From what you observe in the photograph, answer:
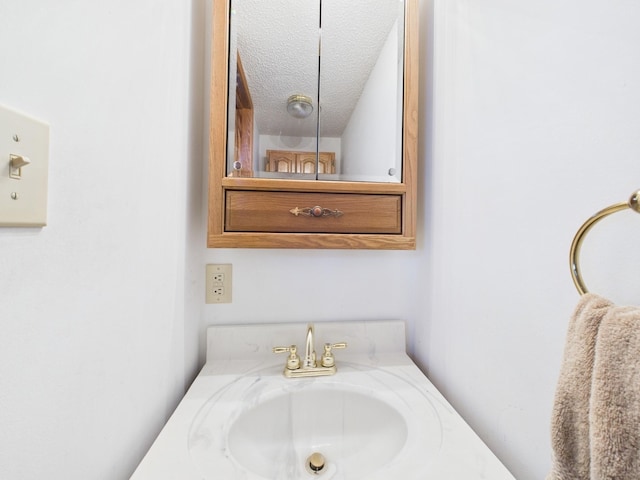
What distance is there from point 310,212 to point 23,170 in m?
0.60

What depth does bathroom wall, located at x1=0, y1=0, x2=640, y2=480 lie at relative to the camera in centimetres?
35

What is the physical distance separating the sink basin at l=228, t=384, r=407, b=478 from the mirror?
63cm

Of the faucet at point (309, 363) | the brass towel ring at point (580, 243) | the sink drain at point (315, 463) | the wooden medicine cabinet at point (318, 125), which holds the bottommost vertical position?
the sink drain at point (315, 463)

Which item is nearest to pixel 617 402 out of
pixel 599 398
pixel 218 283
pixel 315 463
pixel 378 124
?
pixel 599 398

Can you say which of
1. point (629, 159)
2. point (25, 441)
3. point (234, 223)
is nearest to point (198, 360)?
point (234, 223)

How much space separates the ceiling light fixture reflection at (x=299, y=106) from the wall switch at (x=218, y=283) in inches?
21.0

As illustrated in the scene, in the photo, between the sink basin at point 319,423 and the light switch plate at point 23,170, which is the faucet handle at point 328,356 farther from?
the light switch plate at point 23,170

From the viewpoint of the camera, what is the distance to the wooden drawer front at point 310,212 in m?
0.81

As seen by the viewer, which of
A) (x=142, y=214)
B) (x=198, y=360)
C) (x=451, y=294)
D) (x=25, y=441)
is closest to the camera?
(x=25, y=441)

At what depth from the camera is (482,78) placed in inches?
26.0

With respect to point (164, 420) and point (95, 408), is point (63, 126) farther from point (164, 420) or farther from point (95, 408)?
point (164, 420)

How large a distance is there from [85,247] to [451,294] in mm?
810

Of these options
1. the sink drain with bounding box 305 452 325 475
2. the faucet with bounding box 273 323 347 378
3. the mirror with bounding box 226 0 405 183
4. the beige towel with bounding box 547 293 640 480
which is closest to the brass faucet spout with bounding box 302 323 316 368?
the faucet with bounding box 273 323 347 378

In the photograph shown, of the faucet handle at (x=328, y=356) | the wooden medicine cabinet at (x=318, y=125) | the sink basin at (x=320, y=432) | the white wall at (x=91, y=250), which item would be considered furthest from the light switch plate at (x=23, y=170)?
the faucet handle at (x=328, y=356)
